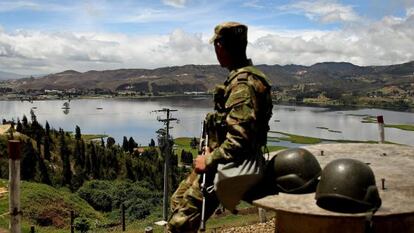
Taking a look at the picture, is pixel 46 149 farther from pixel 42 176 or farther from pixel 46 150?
pixel 42 176

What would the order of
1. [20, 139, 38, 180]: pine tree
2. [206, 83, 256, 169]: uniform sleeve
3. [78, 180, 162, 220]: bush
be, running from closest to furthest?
1. [206, 83, 256, 169]: uniform sleeve
2. [78, 180, 162, 220]: bush
3. [20, 139, 38, 180]: pine tree

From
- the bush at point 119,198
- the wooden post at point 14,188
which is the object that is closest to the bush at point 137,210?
the bush at point 119,198

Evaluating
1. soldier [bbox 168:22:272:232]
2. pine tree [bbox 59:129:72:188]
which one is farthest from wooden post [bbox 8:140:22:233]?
pine tree [bbox 59:129:72:188]

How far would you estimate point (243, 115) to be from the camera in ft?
15.1

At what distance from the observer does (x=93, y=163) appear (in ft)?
244

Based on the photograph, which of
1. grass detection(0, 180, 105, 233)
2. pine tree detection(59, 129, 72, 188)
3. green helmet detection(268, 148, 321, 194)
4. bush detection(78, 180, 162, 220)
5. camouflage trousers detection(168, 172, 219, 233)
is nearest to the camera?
camouflage trousers detection(168, 172, 219, 233)

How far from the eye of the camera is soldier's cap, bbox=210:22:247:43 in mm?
4809

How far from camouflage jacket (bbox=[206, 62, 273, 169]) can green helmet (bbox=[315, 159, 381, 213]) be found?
2.58 ft

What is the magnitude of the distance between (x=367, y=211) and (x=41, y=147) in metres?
77.3

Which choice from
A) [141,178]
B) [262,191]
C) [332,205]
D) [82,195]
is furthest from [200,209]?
[141,178]

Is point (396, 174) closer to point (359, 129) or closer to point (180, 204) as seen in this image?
point (180, 204)

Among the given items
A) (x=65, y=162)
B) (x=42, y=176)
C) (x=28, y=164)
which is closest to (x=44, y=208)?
(x=42, y=176)

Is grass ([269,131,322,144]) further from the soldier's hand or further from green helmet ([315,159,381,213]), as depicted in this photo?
the soldier's hand

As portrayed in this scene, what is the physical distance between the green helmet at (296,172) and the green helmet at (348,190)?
38 centimetres
